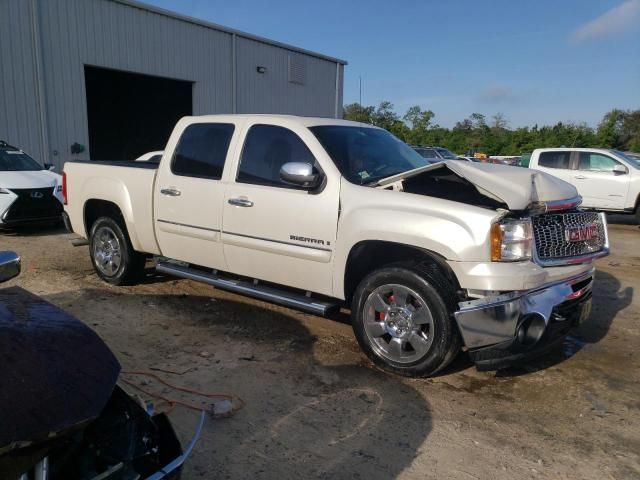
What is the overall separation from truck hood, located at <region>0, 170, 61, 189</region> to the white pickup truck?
5.09m

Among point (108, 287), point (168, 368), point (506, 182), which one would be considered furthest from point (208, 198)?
point (506, 182)

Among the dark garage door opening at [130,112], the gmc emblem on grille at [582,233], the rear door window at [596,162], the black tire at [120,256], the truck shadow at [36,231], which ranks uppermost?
the dark garage door opening at [130,112]

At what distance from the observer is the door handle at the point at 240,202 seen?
4.84 m

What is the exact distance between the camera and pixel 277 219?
15.3 ft

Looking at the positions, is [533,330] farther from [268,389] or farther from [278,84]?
[278,84]

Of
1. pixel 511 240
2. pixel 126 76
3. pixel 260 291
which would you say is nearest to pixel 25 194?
pixel 260 291

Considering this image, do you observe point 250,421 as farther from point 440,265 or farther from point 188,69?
point 188,69

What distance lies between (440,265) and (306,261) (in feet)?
3.79

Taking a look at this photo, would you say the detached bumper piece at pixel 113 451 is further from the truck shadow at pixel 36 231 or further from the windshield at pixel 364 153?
the truck shadow at pixel 36 231

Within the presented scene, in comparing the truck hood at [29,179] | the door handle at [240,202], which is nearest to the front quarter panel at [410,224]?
the door handle at [240,202]

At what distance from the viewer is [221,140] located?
17.3 ft

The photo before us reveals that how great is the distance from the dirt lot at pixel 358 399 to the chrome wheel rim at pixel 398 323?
0.73ft

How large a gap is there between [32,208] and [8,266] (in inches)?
337

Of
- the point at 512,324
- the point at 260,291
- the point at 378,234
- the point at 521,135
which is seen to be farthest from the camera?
the point at 521,135
